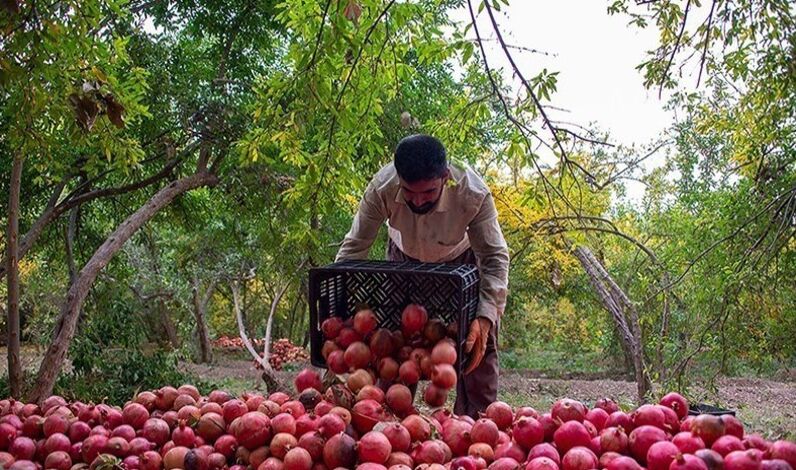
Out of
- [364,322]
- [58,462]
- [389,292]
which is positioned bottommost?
[58,462]

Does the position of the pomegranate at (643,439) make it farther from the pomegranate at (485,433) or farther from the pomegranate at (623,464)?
the pomegranate at (485,433)

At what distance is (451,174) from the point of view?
123 inches

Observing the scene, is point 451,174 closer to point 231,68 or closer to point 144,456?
point 144,456

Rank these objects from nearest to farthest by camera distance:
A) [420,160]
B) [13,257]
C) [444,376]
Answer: [444,376]
[420,160]
[13,257]

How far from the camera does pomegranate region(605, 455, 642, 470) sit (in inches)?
63.2

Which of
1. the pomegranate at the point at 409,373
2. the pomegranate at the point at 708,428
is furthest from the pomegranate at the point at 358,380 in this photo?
the pomegranate at the point at 708,428

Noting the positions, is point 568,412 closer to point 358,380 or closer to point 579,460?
point 579,460

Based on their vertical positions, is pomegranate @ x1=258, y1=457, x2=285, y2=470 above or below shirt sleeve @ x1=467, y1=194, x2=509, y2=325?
below

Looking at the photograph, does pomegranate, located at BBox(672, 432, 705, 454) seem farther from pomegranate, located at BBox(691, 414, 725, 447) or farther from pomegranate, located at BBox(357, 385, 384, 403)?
pomegranate, located at BBox(357, 385, 384, 403)

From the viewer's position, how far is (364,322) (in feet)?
8.39

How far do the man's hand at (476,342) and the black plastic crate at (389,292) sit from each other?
3 cm

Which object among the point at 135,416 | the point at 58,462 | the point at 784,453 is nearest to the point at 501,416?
the point at 784,453

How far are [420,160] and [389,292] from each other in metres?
0.51

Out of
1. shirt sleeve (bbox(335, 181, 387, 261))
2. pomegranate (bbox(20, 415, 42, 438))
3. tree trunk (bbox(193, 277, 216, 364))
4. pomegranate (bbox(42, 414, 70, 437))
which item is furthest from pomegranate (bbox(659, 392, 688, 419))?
tree trunk (bbox(193, 277, 216, 364))
